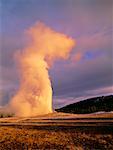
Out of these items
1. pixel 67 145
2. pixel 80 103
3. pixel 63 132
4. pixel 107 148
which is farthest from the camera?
pixel 80 103

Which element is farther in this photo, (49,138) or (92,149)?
(49,138)

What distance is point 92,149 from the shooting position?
2005 centimetres

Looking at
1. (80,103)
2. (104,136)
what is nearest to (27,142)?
(104,136)

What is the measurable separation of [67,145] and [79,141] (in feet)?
3.34

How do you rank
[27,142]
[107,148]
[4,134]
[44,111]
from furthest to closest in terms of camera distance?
1. [44,111]
2. [4,134]
3. [27,142]
4. [107,148]

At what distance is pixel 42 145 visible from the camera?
21.9 meters

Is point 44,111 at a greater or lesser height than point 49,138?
greater

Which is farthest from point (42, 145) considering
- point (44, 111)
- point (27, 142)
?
point (44, 111)

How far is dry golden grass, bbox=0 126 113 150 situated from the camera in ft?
68.2

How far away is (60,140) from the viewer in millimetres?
22625

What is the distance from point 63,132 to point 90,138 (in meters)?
4.04

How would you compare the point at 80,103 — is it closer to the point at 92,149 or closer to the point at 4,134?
the point at 4,134

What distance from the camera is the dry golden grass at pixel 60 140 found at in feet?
68.2

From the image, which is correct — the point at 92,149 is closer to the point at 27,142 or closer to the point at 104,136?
the point at 104,136
